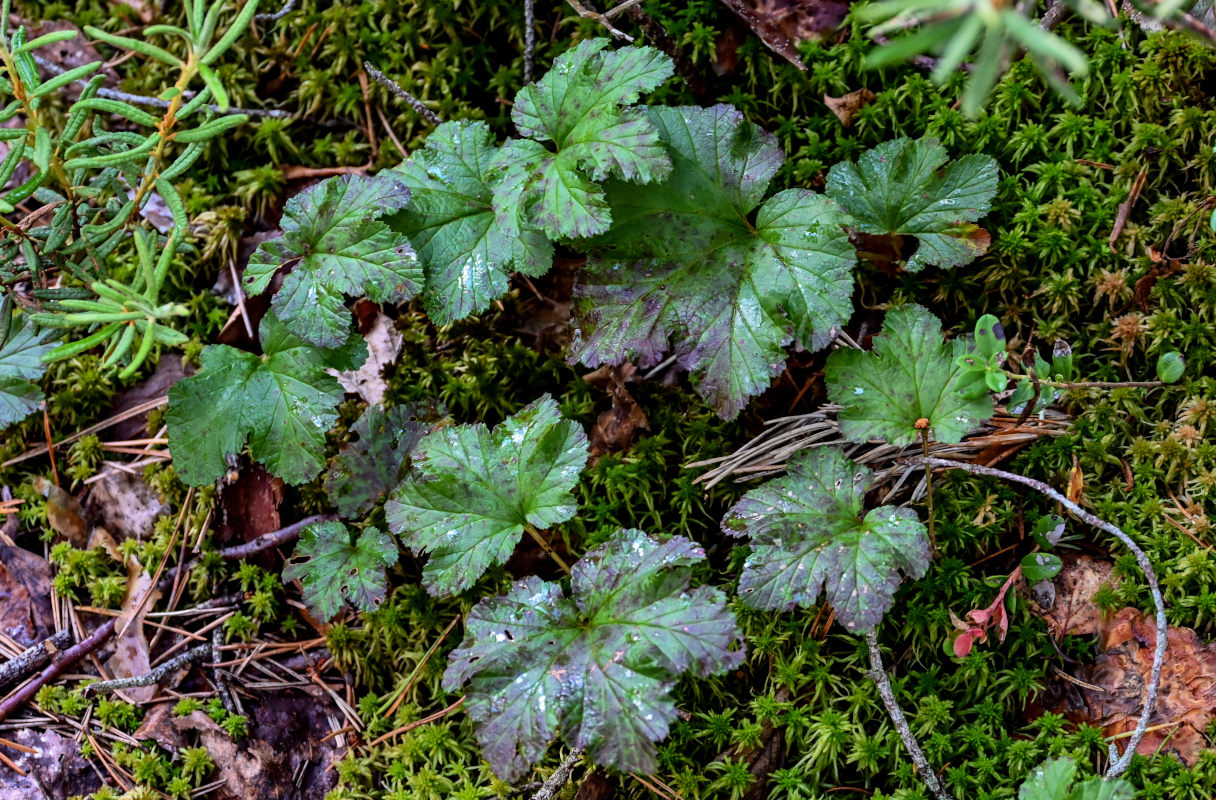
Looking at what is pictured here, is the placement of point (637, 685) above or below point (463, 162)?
below

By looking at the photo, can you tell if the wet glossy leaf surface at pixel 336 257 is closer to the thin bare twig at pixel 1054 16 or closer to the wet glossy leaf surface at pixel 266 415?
the wet glossy leaf surface at pixel 266 415

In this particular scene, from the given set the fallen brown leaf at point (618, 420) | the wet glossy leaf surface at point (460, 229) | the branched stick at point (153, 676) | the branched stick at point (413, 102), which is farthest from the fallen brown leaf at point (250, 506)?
the branched stick at point (413, 102)

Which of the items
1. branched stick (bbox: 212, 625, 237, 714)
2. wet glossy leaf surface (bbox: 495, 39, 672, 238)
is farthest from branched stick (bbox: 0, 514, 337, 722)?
wet glossy leaf surface (bbox: 495, 39, 672, 238)

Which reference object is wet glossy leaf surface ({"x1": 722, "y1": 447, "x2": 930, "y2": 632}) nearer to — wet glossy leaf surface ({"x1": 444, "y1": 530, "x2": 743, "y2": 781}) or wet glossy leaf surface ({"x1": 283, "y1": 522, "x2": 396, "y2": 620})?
A: wet glossy leaf surface ({"x1": 444, "y1": 530, "x2": 743, "y2": 781})

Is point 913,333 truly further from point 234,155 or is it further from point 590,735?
point 234,155

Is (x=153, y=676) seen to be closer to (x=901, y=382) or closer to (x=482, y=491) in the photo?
(x=482, y=491)

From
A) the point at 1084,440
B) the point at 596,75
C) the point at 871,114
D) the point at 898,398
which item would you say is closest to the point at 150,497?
the point at 596,75
